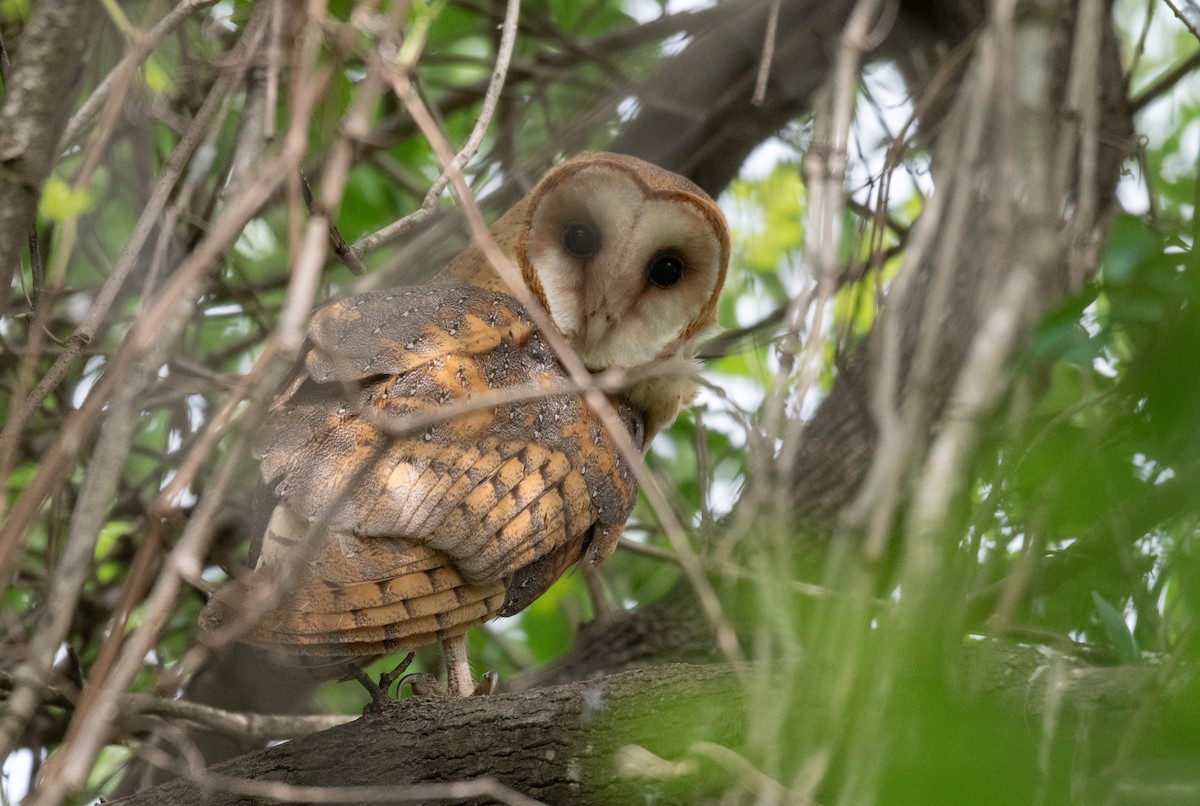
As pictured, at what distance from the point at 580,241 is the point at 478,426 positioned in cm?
75

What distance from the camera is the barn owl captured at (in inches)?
81.3

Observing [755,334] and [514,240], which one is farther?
[755,334]

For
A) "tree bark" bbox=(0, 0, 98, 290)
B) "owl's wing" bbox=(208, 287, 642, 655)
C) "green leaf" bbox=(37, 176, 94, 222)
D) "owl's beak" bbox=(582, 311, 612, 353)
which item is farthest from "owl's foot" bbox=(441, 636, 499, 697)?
"green leaf" bbox=(37, 176, 94, 222)

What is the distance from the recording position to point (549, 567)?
2.49 meters

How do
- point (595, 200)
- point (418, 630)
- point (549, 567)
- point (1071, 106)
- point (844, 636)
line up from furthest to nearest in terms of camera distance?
1. point (595, 200)
2. point (549, 567)
3. point (418, 630)
4. point (1071, 106)
5. point (844, 636)

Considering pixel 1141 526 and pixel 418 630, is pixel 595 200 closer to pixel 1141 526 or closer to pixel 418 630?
pixel 418 630

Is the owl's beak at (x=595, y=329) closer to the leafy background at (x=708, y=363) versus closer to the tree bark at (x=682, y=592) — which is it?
the leafy background at (x=708, y=363)

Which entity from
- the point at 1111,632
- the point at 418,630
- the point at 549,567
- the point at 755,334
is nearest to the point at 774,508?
the point at 1111,632

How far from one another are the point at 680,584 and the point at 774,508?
1.92 meters

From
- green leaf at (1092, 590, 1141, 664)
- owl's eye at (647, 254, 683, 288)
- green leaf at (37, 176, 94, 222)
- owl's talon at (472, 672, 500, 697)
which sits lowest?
green leaf at (1092, 590, 1141, 664)

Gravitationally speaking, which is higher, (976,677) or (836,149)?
(836,149)

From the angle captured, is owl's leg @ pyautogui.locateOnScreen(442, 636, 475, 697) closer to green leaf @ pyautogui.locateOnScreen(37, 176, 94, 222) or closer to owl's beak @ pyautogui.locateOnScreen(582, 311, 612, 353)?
owl's beak @ pyautogui.locateOnScreen(582, 311, 612, 353)

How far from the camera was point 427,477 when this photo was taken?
7.18 feet

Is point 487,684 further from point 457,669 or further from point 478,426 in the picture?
point 478,426
